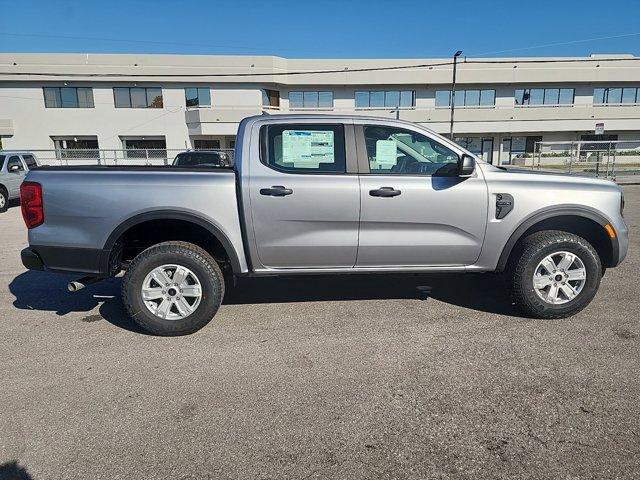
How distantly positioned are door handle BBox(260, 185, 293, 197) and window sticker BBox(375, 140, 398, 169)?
0.90 m

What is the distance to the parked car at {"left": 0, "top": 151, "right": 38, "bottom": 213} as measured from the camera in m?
12.4

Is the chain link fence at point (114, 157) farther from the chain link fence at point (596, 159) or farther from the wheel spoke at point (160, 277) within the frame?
the wheel spoke at point (160, 277)

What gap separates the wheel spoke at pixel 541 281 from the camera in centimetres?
397

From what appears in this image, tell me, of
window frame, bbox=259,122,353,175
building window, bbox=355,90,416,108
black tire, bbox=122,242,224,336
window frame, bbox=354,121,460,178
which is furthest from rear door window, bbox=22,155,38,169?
building window, bbox=355,90,416,108

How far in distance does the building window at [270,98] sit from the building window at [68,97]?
12.9 metres

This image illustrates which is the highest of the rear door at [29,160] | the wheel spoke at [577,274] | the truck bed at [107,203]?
the rear door at [29,160]

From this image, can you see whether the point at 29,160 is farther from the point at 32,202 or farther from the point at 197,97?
the point at 197,97

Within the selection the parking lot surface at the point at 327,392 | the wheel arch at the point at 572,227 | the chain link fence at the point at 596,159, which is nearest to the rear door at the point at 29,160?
the parking lot surface at the point at 327,392

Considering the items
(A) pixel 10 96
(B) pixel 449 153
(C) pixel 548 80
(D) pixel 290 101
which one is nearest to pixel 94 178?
(B) pixel 449 153

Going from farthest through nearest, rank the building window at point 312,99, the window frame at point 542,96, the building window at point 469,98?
the window frame at point 542,96, the building window at point 469,98, the building window at point 312,99

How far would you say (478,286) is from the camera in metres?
5.08

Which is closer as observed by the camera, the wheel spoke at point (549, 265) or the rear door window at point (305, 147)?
the rear door window at point (305, 147)

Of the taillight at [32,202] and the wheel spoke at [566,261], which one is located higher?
the taillight at [32,202]

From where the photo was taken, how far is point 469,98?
35.1m
